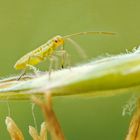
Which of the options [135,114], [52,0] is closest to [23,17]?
[52,0]

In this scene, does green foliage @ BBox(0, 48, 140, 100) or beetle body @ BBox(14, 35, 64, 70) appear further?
beetle body @ BBox(14, 35, 64, 70)

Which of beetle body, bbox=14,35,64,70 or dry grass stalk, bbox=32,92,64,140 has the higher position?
beetle body, bbox=14,35,64,70

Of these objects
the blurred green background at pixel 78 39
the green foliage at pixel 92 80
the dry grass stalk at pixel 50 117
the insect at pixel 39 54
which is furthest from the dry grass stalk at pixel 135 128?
the blurred green background at pixel 78 39

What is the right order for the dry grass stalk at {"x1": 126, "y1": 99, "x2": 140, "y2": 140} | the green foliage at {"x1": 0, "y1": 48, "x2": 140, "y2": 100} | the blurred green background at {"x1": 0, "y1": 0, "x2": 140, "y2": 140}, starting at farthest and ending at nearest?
the blurred green background at {"x1": 0, "y1": 0, "x2": 140, "y2": 140} → the dry grass stalk at {"x1": 126, "y1": 99, "x2": 140, "y2": 140} → the green foliage at {"x1": 0, "y1": 48, "x2": 140, "y2": 100}

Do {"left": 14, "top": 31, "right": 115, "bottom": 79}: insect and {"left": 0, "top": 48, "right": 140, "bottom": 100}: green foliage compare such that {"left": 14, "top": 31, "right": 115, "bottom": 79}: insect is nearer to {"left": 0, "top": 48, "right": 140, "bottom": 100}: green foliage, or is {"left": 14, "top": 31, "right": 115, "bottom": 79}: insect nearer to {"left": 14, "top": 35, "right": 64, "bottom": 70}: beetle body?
{"left": 14, "top": 35, "right": 64, "bottom": 70}: beetle body

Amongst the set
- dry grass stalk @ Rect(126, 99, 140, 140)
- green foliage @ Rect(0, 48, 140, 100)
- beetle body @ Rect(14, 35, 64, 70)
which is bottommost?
dry grass stalk @ Rect(126, 99, 140, 140)

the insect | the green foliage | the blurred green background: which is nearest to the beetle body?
the insect

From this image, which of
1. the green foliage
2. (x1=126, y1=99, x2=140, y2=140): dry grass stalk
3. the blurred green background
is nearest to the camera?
the green foliage

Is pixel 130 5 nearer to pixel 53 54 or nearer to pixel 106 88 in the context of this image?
pixel 53 54
